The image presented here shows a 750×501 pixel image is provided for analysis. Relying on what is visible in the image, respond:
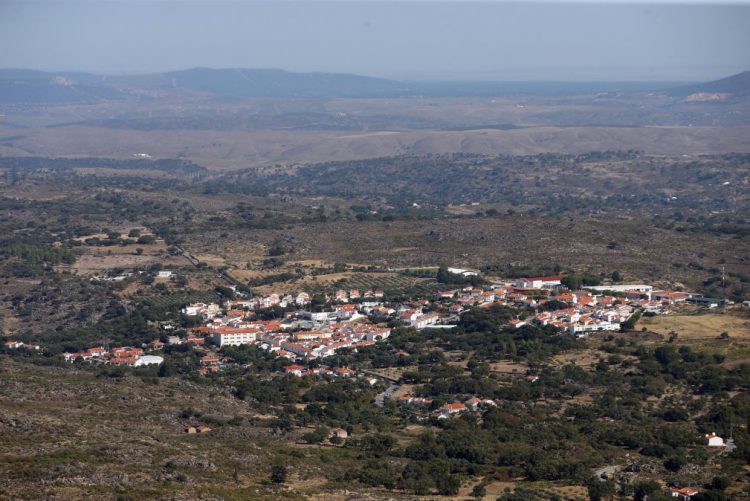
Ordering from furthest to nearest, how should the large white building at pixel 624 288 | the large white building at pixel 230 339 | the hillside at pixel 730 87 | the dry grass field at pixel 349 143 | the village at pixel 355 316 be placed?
the hillside at pixel 730 87 < the dry grass field at pixel 349 143 < the large white building at pixel 624 288 < the large white building at pixel 230 339 < the village at pixel 355 316

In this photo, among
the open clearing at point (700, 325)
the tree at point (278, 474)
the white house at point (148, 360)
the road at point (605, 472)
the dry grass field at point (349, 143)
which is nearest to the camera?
the tree at point (278, 474)

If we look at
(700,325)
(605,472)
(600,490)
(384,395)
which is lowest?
(384,395)

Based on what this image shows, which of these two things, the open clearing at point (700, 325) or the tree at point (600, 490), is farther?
the open clearing at point (700, 325)

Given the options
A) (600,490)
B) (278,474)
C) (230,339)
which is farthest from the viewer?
(230,339)

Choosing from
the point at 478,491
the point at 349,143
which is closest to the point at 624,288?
the point at 478,491

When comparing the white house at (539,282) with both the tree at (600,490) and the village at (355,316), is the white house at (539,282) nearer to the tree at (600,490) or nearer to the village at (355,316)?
the village at (355,316)

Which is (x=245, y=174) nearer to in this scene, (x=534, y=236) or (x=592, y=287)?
(x=534, y=236)

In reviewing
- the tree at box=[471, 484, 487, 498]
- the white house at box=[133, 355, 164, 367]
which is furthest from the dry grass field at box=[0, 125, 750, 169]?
the tree at box=[471, 484, 487, 498]

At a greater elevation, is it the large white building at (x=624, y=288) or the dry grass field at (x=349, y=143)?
the large white building at (x=624, y=288)

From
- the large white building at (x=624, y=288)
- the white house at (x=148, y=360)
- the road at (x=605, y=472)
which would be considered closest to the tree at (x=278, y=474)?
the road at (x=605, y=472)

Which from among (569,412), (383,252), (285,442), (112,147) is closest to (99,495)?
(285,442)

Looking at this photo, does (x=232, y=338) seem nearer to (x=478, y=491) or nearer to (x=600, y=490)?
(x=478, y=491)
